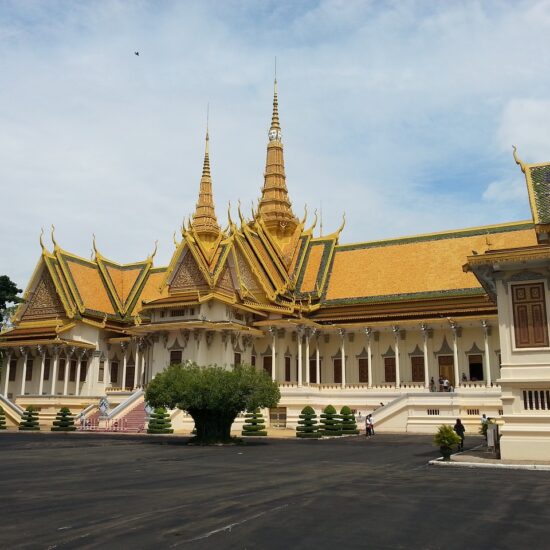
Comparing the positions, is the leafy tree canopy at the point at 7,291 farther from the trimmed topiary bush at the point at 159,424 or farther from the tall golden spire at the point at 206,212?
the tall golden spire at the point at 206,212

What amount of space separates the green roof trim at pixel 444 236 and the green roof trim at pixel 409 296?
174 inches

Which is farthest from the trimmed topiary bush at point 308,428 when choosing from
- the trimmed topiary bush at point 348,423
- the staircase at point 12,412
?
the staircase at point 12,412

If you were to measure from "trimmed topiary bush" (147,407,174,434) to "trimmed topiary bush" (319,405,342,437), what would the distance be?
7.48 metres

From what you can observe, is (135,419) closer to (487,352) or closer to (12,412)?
(12,412)

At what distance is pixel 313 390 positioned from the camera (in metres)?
36.7

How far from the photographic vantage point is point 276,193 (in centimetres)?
5116

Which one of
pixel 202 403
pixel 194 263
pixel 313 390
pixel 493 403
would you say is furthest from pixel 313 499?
pixel 194 263

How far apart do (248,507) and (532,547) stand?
12.4 feet

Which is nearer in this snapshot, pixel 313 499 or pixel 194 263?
pixel 313 499

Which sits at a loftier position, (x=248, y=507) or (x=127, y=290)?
(x=127, y=290)

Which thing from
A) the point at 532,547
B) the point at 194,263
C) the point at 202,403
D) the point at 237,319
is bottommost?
the point at 532,547

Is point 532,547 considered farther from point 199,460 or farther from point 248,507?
point 199,460

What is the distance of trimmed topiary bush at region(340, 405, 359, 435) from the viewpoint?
102 ft

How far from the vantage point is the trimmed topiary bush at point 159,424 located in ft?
104
